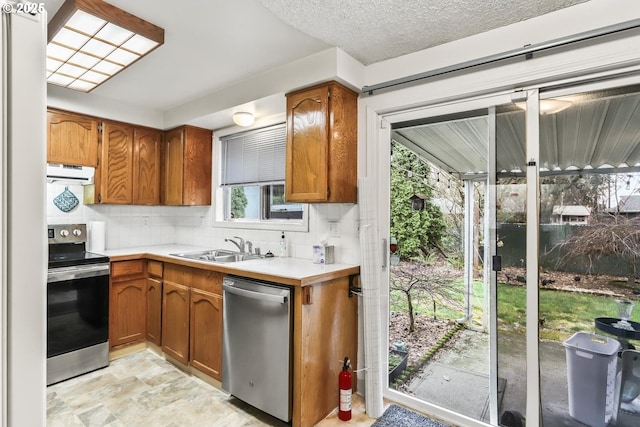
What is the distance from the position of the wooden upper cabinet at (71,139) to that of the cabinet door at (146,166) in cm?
39

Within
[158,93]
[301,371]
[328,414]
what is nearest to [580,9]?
[301,371]

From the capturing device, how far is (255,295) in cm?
216

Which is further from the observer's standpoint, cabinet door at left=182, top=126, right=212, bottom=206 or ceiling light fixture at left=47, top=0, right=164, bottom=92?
cabinet door at left=182, top=126, right=212, bottom=206

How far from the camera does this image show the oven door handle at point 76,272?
8.50 feet

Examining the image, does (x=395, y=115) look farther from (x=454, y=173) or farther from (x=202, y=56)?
(x=202, y=56)

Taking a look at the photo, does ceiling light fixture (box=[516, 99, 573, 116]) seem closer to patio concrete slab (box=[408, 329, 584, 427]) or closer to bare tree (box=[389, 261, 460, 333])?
bare tree (box=[389, 261, 460, 333])

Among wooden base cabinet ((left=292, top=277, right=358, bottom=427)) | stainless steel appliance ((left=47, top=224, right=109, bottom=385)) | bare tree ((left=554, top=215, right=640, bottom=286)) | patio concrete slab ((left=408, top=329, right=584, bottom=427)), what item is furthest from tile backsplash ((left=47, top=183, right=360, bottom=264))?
bare tree ((left=554, top=215, right=640, bottom=286))

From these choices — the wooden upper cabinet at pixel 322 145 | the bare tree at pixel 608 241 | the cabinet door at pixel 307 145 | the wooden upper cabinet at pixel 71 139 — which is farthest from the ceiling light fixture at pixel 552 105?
the wooden upper cabinet at pixel 71 139

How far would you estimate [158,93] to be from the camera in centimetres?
316

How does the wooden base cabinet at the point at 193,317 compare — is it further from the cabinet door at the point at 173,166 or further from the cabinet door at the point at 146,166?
the cabinet door at the point at 146,166

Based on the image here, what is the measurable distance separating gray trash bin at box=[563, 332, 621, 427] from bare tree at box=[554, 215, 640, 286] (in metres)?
0.38

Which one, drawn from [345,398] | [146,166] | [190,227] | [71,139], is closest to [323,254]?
[345,398]

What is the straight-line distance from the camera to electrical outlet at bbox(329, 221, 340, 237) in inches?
105

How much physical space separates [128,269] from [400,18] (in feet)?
9.96
